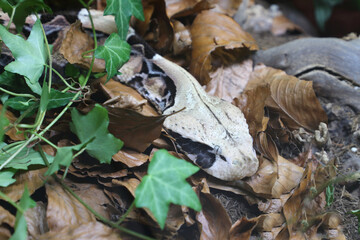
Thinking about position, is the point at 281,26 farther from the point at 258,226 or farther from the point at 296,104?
the point at 258,226

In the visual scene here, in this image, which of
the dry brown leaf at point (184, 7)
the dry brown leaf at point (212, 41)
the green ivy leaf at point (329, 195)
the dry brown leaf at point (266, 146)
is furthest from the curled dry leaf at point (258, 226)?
the dry brown leaf at point (184, 7)

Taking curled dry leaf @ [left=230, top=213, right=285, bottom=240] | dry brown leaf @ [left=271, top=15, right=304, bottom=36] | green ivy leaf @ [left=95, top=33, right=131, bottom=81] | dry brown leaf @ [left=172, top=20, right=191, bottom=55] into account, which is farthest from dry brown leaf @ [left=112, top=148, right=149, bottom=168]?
dry brown leaf @ [left=271, top=15, right=304, bottom=36]

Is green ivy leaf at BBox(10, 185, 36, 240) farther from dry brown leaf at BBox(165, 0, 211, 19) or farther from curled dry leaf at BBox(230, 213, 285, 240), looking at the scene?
dry brown leaf at BBox(165, 0, 211, 19)

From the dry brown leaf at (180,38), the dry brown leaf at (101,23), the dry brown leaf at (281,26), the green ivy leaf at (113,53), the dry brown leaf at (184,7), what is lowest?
the dry brown leaf at (281,26)

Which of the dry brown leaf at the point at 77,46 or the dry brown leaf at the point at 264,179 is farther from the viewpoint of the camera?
the dry brown leaf at the point at 77,46

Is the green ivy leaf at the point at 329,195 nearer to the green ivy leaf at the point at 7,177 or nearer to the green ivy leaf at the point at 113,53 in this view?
the green ivy leaf at the point at 113,53

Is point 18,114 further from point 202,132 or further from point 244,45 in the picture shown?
point 244,45
